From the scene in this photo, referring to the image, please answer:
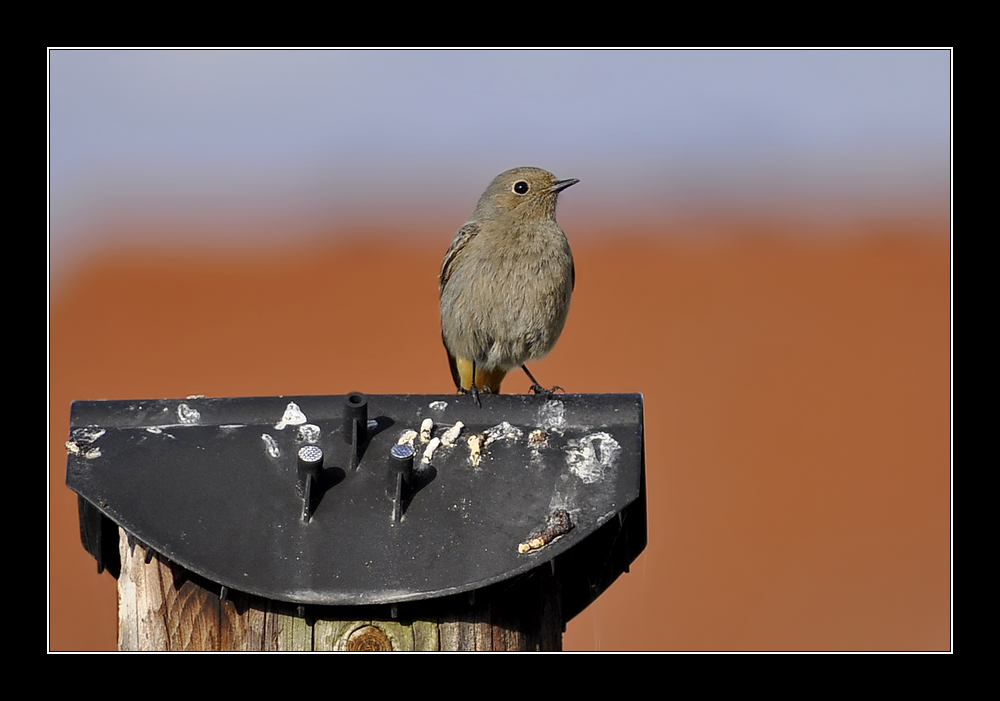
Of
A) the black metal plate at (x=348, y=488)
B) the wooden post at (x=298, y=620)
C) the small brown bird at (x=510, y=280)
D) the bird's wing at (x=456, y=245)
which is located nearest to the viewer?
the black metal plate at (x=348, y=488)

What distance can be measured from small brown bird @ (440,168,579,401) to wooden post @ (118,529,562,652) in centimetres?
238

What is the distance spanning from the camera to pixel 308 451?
3154mm

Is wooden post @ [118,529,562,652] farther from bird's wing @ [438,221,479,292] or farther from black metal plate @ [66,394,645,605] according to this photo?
bird's wing @ [438,221,479,292]

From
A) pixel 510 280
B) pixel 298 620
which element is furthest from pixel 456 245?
pixel 298 620

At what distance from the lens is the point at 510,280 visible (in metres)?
5.67

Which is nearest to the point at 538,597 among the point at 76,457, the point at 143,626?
the point at 143,626

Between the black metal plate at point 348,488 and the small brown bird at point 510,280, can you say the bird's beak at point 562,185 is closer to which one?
the small brown bird at point 510,280

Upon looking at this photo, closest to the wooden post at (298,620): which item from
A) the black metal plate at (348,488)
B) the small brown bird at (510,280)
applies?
the black metal plate at (348,488)

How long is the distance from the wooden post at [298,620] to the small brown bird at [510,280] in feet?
7.81

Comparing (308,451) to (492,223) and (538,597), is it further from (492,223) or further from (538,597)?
(492,223)

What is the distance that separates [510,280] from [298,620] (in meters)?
2.90

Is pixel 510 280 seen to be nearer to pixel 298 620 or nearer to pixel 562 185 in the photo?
pixel 562 185

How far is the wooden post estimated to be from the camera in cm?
309

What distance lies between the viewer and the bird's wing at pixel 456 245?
598 centimetres
